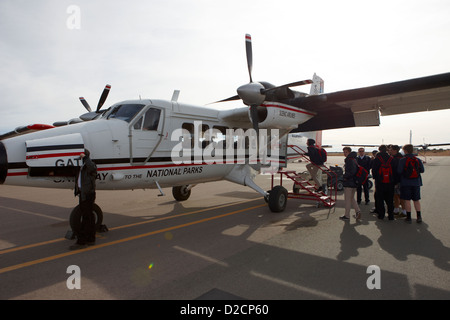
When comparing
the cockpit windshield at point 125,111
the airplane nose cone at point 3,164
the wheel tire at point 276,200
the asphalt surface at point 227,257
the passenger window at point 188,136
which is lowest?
the asphalt surface at point 227,257

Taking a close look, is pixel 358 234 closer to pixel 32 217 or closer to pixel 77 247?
pixel 77 247

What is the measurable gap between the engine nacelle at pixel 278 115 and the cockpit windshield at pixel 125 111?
3675 millimetres

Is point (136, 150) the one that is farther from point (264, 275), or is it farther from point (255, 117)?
point (264, 275)

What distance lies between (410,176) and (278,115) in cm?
382

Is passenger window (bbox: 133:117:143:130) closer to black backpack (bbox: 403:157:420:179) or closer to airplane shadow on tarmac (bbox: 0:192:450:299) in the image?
airplane shadow on tarmac (bbox: 0:192:450:299)

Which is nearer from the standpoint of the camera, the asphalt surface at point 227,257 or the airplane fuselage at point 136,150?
the asphalt surface at point 227,257

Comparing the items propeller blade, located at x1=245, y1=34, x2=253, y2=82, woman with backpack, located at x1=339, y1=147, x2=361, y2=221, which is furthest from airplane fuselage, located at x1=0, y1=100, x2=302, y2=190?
woman with backpack, located at x1=339, y1=147, x2=361, y2=221

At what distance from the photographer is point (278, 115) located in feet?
28.3

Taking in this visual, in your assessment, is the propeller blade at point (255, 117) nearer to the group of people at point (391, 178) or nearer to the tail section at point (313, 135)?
the group of people at point (391, 178)

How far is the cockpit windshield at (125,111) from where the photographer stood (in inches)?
258

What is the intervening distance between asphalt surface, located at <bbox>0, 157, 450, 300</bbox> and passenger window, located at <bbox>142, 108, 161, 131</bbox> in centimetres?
237

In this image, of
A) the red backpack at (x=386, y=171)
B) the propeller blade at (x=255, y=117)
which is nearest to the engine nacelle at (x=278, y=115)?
the propeller blade at (x=255, y=117)

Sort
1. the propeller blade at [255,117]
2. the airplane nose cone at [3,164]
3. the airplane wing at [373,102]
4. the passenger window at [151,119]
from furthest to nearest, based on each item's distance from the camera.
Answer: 1. the propeller blade at [255,117]
2. the airplane wing at [373,102]
3. the passenger window at [151,119]
4. the airplane nose cone at [3,164]

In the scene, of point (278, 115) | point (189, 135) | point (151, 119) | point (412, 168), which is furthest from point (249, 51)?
point (412, 168)
